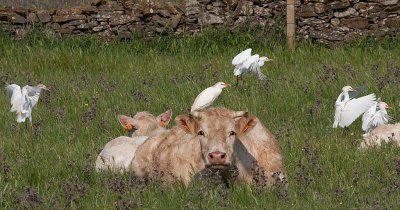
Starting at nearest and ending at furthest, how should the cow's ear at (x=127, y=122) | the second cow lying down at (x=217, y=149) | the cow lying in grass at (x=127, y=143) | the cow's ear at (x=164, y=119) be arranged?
1. the second cow lying down at (x=217, y=149)
2. the cow lying in grass at (x=127, y=143)
3. the cow's ear at (x=127, y=122)
4. the cow's ear at (x=164, y=119)

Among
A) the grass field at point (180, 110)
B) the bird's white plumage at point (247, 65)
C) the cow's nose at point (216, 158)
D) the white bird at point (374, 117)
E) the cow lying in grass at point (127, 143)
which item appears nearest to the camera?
the cow's nose at point (216, 158)

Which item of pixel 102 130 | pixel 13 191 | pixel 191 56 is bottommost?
pixel 191 56

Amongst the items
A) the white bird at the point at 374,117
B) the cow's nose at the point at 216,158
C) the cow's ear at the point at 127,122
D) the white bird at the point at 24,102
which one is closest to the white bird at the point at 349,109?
the white bird at the point at 374,117

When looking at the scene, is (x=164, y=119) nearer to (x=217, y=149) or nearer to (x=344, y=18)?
(x=217, y=149)

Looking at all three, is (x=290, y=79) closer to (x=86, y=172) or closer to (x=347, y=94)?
(x=347, y=94)

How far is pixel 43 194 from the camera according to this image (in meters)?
8.31

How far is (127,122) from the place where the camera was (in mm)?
10664

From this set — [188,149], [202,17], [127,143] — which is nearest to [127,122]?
[127,143]

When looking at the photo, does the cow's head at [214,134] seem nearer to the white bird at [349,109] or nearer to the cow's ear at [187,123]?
the cow's ear at [187,123]

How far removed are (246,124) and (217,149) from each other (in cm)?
61

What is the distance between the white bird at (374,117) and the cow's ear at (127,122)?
2.56 meters

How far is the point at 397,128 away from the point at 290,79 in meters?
4.65

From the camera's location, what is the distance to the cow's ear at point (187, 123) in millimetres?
7992

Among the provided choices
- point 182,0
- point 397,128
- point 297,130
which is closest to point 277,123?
point 297,130
